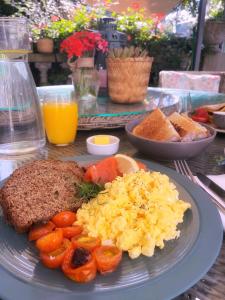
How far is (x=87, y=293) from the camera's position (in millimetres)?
540

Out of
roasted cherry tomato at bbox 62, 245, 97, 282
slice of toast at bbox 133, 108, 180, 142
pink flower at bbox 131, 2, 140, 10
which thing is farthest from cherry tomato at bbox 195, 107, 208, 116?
pink flower at bbox 131, 2, 140, 10

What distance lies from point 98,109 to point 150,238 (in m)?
1.09

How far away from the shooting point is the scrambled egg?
68 cm

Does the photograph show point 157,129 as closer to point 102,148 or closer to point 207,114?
point 102,148

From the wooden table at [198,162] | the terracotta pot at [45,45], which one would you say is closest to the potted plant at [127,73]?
the wooden table at [198,162]

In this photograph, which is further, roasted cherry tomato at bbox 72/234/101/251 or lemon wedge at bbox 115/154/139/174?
lemon wedge at bbox 115/154/139/174

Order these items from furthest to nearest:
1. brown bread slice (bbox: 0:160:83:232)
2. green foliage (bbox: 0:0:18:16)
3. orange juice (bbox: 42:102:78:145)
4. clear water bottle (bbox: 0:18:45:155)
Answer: green foliage (bbox: 0:0:18:16), orange juice (bbox: 42:102:78:145), clear water bottle (bbox: 0:18:45:155), brown bread slice (bbox: 0:160:83:232)

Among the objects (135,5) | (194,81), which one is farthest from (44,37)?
(194,81)

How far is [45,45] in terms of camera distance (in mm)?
5398

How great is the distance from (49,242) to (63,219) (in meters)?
0.11

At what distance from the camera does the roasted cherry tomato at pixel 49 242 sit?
2.09 ft

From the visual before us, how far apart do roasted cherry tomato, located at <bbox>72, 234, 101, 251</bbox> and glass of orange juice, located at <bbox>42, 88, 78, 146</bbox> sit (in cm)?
74

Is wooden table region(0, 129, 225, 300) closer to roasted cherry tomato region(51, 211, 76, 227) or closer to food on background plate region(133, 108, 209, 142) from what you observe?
food on background plate region(133, 108, 209, 142)

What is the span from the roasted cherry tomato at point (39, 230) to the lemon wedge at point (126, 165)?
31 centimetres
